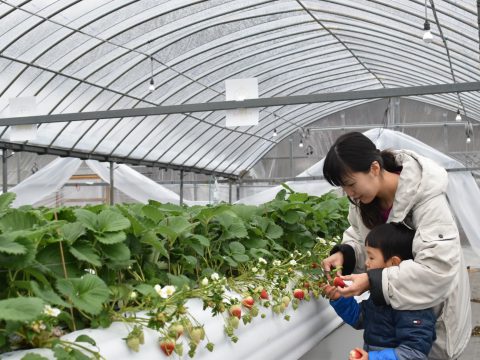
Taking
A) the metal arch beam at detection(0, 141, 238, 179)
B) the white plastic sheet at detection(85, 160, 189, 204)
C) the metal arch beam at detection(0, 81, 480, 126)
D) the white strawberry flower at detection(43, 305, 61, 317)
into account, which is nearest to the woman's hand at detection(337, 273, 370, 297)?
the white strawberry flower at detection(43, 305, 61, 317)

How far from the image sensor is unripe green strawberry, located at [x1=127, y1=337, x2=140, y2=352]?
1.77 meters

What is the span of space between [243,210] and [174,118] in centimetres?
1627

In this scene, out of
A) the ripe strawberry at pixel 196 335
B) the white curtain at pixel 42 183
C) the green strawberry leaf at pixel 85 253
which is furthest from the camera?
the white curtain at pixel 42 183

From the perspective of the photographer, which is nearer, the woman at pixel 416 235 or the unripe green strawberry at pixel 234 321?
the woman at pixel 416 235

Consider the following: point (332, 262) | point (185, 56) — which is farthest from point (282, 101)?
point (332, 262)

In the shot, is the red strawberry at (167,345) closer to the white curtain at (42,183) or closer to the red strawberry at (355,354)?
the red strawberry at (355,354)

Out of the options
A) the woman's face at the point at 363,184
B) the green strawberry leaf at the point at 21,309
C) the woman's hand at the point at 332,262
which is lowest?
the woman's hand at the point at 332,262

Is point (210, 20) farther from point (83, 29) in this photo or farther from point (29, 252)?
point (29, 252)

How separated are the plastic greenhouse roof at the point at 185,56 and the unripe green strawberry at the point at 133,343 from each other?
34.1 ft

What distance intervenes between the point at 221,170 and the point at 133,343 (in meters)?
24.2

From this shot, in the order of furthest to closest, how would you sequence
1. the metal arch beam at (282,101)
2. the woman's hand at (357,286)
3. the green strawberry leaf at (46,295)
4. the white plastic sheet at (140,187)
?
the white plastic sheet at (140,187) < the metal arch beam at (282,101) < the woman's hand at (357,286) < the green strawberry leaf at (46,295)

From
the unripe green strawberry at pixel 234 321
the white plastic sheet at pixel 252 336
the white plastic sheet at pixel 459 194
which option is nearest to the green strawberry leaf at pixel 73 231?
the white plastic sheet at pixel 252 336

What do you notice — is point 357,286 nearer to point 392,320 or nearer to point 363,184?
point 392,320

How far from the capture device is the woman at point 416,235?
210 centimetres
